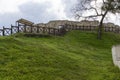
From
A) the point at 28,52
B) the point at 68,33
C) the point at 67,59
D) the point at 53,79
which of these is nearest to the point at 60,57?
the point at 67,59

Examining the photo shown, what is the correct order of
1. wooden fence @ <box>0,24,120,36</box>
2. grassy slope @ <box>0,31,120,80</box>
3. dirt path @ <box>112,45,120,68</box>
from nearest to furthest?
grassy slope @ <box>0,31,120,80</box> → dirt path @ <box>112,45,120,68</box> → wooden fence @ <box>0,24,120,36</box>

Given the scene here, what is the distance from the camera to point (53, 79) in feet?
80.6

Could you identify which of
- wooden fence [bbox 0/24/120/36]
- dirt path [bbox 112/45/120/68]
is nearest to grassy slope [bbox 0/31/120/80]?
dirt path [bbox 112/45/120/68]

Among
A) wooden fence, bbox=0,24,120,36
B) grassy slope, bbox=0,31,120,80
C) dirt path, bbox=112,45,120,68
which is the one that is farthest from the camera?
wooden fence, bbox=0,24,120,36

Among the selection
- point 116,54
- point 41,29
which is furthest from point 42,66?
point 41,29

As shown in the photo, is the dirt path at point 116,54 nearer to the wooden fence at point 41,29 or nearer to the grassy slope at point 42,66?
the grassy slope at point 42,66

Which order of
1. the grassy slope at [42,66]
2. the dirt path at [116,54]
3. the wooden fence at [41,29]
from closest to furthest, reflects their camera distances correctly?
the grassy slope at [42,66]
the dirt path at [116,54]
the wooden fence at [41,29]

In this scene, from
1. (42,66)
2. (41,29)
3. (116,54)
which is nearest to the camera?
(42,66)

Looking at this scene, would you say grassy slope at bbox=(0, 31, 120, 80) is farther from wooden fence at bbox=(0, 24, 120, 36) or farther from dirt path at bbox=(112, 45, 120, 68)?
wooden fence at bbox=(0, 24, 120, 36)

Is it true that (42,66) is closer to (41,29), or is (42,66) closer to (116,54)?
(116,54)

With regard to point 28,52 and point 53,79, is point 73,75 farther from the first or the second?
point 28,52

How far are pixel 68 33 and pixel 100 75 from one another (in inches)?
1334

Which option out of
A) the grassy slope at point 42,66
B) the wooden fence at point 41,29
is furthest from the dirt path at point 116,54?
the wooden fence at point 41,29

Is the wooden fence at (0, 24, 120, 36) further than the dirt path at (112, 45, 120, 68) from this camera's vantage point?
Yes
